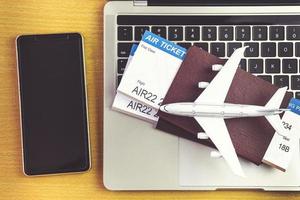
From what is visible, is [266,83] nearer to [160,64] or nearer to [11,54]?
[160,64]

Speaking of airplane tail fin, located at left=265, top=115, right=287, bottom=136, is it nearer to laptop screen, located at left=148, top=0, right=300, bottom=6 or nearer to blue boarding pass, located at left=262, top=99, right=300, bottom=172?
blue boarding pass, located at left=262, top=99, right=300, bottom=172

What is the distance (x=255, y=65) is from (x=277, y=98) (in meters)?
0.05

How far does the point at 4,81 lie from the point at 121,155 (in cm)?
19

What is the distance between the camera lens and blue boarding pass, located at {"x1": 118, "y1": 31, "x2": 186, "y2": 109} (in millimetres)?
688

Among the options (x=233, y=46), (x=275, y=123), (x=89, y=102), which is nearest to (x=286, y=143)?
(x=275, y=123)

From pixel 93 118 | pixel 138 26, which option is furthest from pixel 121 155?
pixel 138 26

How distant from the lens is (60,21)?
71cm

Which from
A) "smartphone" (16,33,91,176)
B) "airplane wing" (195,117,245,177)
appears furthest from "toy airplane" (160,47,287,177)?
Answer: "smartphone" (16,33,91,176)

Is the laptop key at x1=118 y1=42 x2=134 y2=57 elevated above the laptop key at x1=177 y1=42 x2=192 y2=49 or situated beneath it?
situated beneath

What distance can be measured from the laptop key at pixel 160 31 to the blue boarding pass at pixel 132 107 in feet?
0.10

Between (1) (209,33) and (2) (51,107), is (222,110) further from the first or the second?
(2) (51,107)

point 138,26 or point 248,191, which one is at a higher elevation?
point 138,26

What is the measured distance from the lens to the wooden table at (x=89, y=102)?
27.8 inches

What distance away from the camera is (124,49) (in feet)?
2.27
